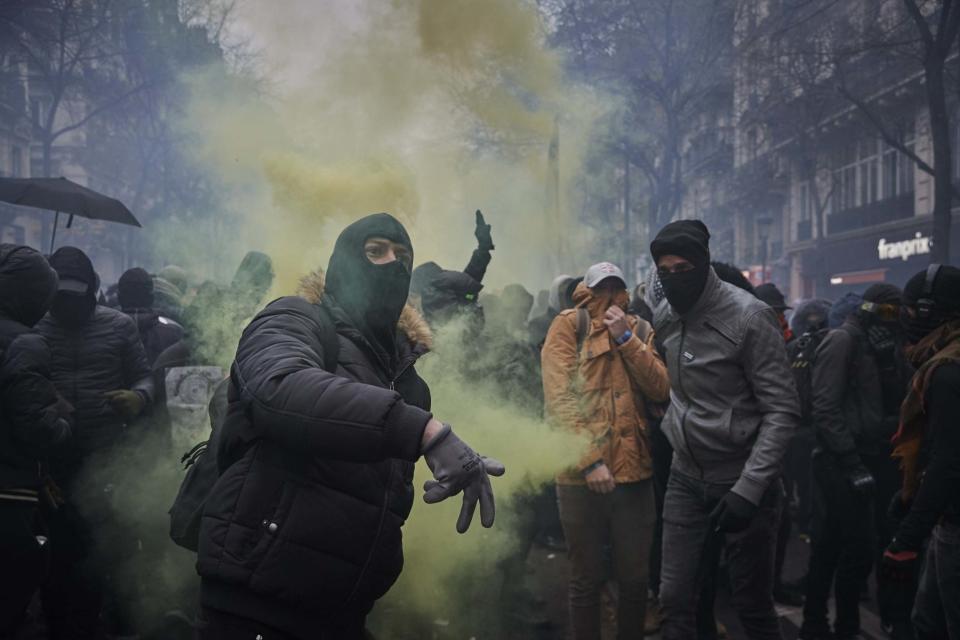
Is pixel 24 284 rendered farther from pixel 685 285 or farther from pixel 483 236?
pixel 483 236

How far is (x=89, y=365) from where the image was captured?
14.8 ft

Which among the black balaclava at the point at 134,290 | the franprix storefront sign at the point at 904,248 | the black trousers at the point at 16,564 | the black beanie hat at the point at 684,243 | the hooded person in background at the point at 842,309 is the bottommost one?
the black trousers at the point at 16,564

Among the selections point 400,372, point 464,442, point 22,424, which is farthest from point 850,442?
point 22,424

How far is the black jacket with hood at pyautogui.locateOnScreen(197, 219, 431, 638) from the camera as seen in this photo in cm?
183

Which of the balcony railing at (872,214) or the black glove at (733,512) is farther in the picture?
the balcony railing at (872,214)

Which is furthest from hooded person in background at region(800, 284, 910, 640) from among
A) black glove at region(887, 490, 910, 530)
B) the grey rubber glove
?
the grey rubber glove

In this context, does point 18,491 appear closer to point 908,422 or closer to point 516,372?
point 516,372

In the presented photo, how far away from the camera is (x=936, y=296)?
3441mm

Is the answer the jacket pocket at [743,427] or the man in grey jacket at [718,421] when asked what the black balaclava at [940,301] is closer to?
the man in grey jacket at [718,421]

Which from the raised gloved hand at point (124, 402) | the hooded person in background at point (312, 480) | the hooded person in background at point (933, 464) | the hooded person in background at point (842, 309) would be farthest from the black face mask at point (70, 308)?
the hooded person in background at point (842, 309)

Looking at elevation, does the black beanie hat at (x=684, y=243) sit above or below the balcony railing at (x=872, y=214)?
below

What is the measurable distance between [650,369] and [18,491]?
3.03m

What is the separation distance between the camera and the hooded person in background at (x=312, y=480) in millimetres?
1840

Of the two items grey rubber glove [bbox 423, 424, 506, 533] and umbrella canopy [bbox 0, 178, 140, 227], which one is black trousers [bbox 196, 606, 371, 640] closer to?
grey rubber glove [bbox 423, 424, 506, 533]
